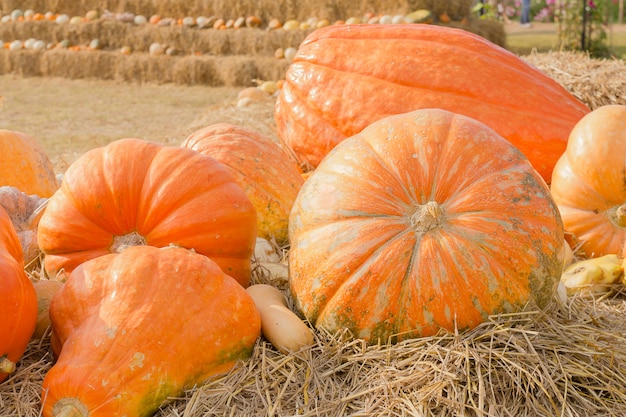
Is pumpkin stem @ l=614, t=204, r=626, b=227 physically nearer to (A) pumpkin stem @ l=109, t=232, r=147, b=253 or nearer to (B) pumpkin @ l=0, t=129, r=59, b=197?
(A) pumpkin stem @ l=109, t=232, r=147, b=253

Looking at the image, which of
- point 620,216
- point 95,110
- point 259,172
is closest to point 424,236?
point 259,172

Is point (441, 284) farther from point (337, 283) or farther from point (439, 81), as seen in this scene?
point (439, 81)

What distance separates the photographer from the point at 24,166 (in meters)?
3.55

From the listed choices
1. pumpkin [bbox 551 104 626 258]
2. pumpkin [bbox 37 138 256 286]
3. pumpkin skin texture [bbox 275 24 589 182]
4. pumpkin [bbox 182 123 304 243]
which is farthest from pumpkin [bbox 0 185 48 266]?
pumpkin [bbox 551 104 626 258]

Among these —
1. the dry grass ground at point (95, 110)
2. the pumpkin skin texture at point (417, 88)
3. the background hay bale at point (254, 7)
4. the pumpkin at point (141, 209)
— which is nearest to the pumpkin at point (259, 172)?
the pumpkin skin texture at point (417, 88)

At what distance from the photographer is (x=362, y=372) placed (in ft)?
6.77

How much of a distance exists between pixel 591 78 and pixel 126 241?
14.5 ft

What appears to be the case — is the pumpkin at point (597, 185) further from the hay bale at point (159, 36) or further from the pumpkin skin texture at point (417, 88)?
the hay bale at point (159, 36)

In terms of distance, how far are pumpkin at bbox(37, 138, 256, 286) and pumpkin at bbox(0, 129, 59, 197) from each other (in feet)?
3.50

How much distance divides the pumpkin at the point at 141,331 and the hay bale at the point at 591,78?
416cm

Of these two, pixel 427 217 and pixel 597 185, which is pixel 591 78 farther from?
pixel 427 217

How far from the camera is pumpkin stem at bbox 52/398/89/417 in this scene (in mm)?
1827

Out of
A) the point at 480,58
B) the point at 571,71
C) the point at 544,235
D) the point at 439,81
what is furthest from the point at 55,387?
the point at 571,71

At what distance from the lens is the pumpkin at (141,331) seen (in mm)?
1858
